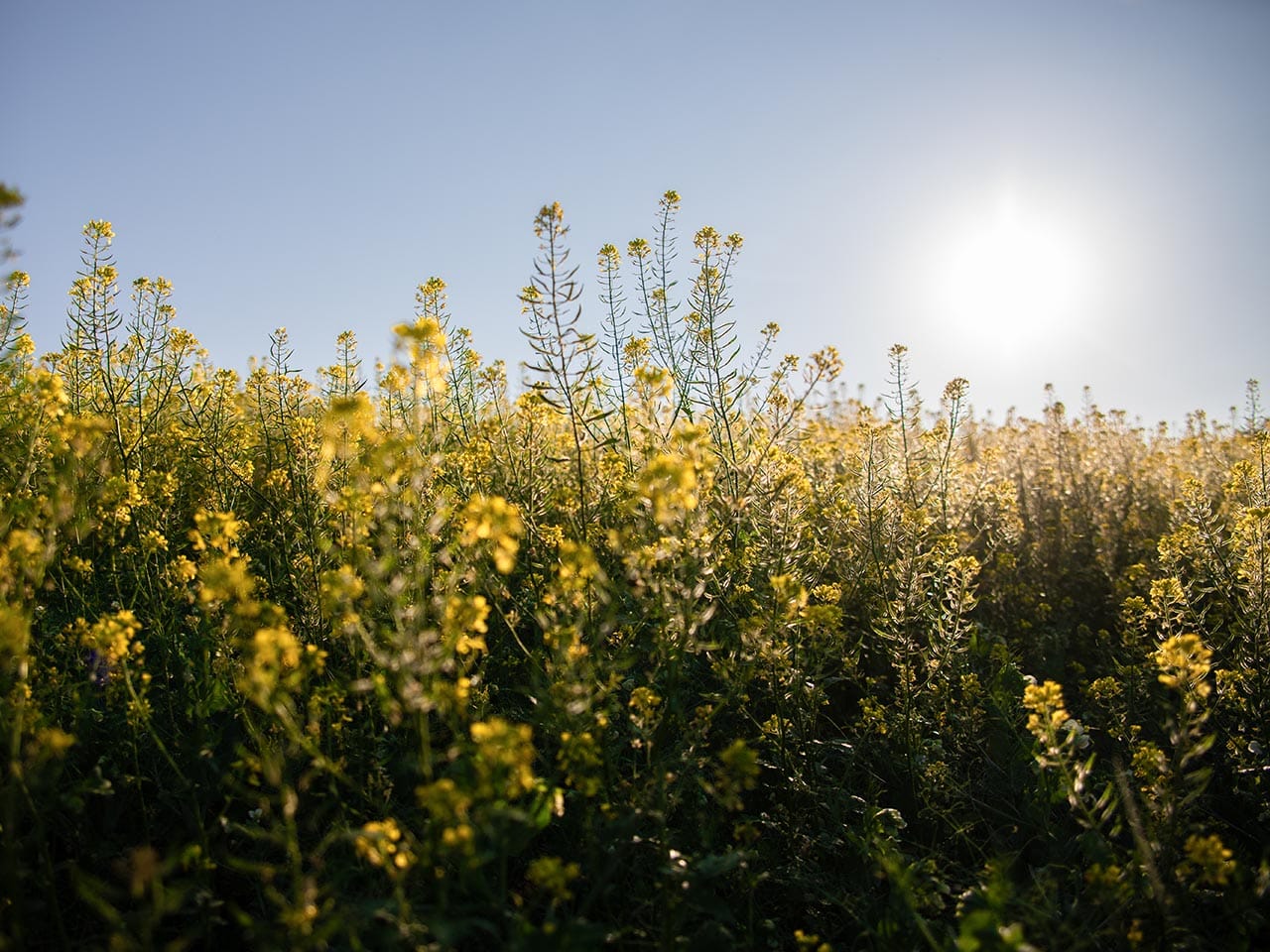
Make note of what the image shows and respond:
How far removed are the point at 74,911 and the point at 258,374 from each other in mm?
2542

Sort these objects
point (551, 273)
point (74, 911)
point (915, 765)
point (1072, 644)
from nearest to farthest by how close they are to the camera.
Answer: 1. point (74, 911)
2. point (551, 273)
3. point (915, 765)
4. point (1072, 644)

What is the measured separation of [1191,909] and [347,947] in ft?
8.06

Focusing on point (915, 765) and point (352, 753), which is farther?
point (915, 765)

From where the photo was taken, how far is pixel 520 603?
2.99m

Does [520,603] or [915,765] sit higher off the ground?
[520,603]

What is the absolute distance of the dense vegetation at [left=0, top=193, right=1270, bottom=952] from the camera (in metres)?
1.74

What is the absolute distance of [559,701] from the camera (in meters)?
1.96

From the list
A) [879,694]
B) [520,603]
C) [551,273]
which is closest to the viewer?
[551,273]

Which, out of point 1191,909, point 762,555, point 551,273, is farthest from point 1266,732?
point 551,273

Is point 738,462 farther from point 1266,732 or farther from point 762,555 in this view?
point 1266,732

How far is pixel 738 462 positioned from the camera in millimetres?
3021

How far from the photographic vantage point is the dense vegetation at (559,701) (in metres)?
1.74

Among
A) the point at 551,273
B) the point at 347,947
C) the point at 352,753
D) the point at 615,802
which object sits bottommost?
the point at 347,947

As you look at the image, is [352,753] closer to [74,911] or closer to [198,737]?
[198,737]
